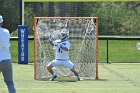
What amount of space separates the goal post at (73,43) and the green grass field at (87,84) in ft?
1.54

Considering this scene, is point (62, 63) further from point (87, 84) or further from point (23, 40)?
point (23, 40)

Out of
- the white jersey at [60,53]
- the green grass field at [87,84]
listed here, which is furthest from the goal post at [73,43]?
the white jersey at [60,53]

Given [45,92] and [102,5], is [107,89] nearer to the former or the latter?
[45,92]

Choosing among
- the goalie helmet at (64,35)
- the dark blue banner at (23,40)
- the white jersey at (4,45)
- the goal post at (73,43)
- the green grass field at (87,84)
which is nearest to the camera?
the white jersey at (4,45)

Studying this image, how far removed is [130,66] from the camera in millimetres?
A: 21953

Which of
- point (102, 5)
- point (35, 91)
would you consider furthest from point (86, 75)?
point (102, 5)

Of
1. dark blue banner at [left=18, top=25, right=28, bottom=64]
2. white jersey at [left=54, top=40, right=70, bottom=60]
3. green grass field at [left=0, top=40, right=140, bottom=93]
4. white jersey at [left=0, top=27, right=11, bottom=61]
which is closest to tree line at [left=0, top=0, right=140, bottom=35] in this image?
dark blue banner at [left=18, top=25, right=28, bottom=64]

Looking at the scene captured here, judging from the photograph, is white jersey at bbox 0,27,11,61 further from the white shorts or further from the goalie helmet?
the white shorts

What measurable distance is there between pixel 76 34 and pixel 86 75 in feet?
4.82

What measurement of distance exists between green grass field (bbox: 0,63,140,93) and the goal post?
18.4 inches

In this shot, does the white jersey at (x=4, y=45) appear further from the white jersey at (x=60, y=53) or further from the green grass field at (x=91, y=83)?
the white jersey at (x=60, y=53)

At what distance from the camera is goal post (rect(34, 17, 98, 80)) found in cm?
1728

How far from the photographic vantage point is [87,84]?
15641 mm

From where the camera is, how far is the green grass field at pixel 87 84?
14.3 m
